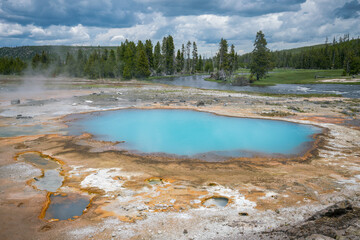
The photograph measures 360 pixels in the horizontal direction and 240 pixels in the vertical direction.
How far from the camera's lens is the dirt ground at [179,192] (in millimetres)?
5746

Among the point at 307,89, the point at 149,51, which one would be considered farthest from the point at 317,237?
the point at 149,51

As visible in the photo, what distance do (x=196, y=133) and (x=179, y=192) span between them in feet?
28.5

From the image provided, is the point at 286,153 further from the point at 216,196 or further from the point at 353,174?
the point at 216,196

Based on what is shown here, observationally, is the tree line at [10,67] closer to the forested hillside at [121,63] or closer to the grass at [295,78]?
the forested hillside at [121,63]

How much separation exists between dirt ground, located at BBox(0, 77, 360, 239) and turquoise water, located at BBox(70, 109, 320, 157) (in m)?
1.31

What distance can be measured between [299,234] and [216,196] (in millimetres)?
2844

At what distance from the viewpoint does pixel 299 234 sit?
5.07 m

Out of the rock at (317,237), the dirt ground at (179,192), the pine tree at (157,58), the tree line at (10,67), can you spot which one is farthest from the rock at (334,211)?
the tree line at (10,67)

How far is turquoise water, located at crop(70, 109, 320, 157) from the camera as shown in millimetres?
13117

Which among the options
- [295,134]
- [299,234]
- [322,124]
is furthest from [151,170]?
[322,124]

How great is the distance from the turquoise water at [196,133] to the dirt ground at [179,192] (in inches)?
51.5

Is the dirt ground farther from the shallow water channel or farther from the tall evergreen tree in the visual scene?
the tall evergreen tree

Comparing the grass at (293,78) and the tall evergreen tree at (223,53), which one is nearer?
the grass at (293,78)

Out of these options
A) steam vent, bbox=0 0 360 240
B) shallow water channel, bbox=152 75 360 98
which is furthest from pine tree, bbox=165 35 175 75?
steam vent, bbox=0 0 360 240
